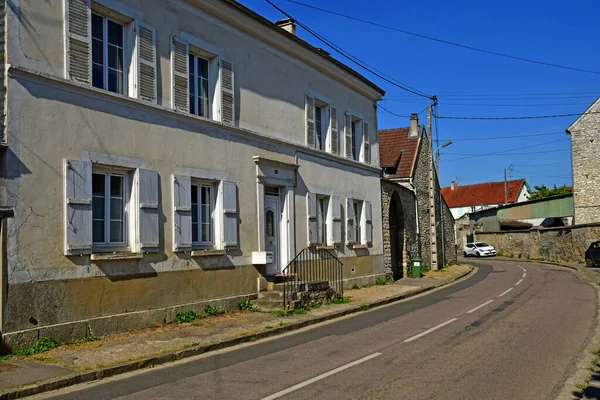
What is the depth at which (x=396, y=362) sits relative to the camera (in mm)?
8703

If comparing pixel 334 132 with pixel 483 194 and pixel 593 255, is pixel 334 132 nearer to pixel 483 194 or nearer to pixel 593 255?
pixel 593 255

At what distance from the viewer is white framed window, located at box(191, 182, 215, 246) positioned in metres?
13.5

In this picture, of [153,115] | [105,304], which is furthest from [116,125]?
[105,304]

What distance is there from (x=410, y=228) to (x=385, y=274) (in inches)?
195

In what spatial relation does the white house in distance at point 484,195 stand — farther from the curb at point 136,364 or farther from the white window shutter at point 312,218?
the curb at point 136,364

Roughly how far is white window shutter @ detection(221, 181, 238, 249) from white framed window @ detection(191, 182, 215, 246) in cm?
27

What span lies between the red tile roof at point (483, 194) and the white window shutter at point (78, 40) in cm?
8230

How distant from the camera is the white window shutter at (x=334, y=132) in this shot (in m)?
20.0

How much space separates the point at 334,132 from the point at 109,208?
34.1ft

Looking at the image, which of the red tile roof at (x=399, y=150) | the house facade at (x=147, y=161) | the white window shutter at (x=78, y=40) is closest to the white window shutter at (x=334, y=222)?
the house facade at (x=147, y=161)

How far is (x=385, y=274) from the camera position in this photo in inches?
908

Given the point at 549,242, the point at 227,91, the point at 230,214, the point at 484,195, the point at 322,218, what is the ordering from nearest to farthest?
the point at 230,214 < the point at 227,91 < the point at 322,218 < the point at 549,242 < the point at 484,195

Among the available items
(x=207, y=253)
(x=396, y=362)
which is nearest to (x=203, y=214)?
(x=207, y=253)

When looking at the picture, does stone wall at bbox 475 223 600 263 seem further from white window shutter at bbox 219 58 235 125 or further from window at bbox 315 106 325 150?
white window shutter at bbox 219 58 235 125
